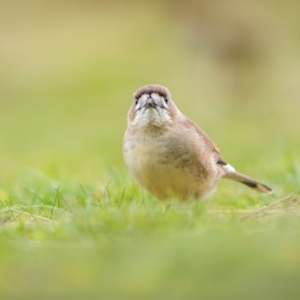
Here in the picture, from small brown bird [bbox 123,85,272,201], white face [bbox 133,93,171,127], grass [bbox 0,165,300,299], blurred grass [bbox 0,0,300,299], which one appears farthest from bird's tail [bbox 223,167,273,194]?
white face [bbox 133,93,171,127]

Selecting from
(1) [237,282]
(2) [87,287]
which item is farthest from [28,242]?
(1) [237,282]

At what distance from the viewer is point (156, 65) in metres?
19.3

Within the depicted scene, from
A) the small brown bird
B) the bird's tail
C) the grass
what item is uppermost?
the small brown bird

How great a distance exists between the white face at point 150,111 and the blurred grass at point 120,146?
618mm

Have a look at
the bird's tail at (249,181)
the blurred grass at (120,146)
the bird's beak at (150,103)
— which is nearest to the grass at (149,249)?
the blurred grass at (120,146)

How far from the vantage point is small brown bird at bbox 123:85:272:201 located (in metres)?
6.98

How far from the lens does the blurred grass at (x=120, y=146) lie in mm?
5027

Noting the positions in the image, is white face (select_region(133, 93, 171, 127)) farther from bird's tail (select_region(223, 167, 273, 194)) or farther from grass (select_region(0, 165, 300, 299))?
bird's tail (select_region(223, 167, 273, 194))

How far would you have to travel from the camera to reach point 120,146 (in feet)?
45.4

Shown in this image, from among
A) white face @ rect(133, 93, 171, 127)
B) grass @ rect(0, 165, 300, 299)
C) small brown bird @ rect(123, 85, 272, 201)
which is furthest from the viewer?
white face @ rect(133, 93, 171, 127)

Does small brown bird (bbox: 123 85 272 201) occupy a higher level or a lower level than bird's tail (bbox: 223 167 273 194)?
higher

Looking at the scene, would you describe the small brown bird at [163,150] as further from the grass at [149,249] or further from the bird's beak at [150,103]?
the grass at [149,249]

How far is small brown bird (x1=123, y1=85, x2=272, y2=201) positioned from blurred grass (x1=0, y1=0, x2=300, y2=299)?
0.22 meters

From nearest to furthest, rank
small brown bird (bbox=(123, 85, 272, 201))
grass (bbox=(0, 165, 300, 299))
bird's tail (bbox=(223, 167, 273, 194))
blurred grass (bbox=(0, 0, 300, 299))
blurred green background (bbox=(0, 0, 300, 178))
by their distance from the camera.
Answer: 1. grass (bbox=(0, 165, 300, 299))
2. blurred grass (bbox=(0, 0, 300, 299))
3. small brown bird (bbox=(123, 85, 272, 201))
4. bird's tail (bbox=(223, 167, 273, 194))
5. blurred green background (bbox=(0, 0, 300, 178))
